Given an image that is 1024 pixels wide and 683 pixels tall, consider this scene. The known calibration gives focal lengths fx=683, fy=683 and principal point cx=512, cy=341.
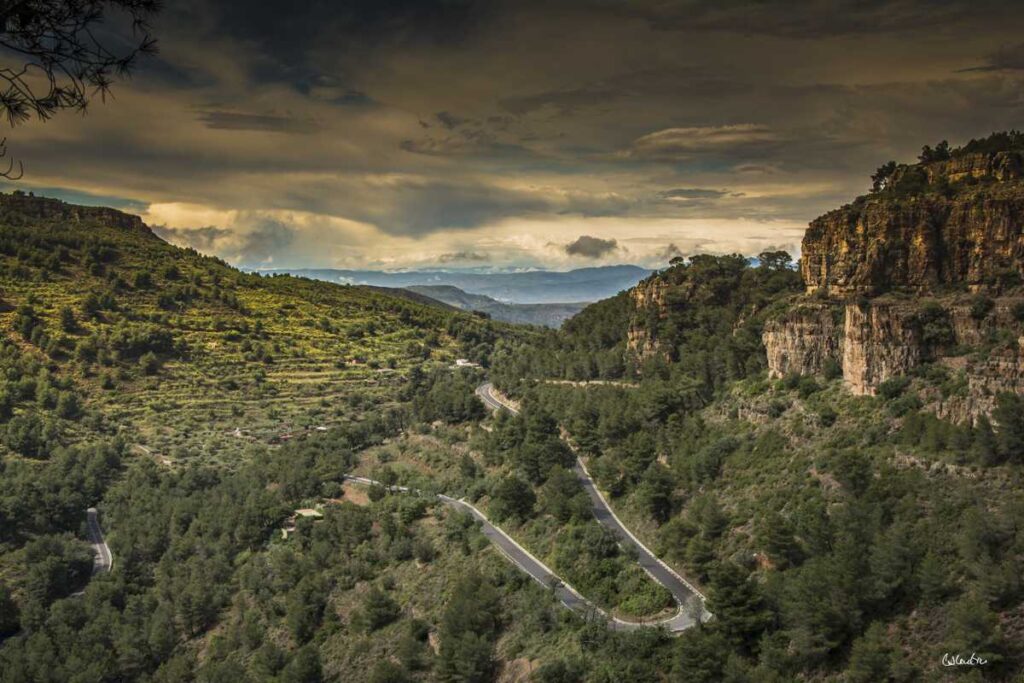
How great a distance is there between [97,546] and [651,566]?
53243mm

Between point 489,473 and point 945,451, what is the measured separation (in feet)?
125

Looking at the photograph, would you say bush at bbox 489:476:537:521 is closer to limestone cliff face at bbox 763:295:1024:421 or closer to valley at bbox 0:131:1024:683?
valley at bbox 0:131:1024:683

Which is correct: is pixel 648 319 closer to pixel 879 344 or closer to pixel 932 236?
pixel 932 236

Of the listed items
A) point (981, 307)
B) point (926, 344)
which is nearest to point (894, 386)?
point (926, 344)

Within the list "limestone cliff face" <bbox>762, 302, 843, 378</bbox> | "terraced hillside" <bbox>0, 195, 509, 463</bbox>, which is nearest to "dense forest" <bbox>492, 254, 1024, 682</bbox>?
"limestone cliff face" <bbox>762, 302, 843, 378</bbox>

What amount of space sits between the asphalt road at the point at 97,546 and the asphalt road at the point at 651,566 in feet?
143

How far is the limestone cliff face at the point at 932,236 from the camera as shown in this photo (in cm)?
4603

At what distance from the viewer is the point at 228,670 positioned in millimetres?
43281

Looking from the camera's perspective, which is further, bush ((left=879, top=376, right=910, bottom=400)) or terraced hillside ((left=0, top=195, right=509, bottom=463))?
terraced hillside ((left=0, top=195, right=509, bottom=463))

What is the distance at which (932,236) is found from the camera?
49.3 m

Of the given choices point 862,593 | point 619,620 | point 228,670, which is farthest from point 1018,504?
point 228,670

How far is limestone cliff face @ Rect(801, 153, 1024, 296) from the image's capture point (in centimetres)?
4603

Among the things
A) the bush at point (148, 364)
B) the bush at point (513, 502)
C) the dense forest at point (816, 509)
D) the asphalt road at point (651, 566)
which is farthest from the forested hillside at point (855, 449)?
the bush at point (148, 364)

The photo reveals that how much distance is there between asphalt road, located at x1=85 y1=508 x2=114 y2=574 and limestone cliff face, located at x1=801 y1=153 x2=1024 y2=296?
220 ft
